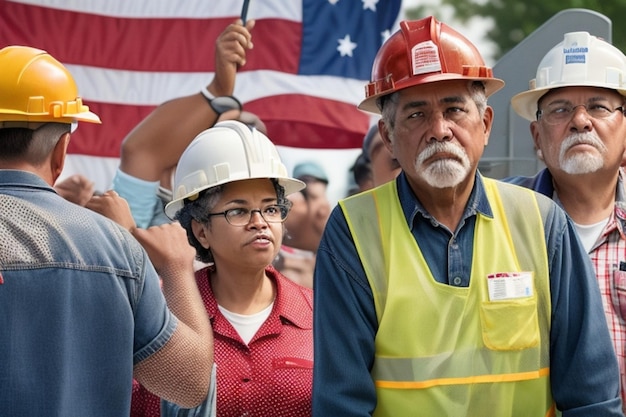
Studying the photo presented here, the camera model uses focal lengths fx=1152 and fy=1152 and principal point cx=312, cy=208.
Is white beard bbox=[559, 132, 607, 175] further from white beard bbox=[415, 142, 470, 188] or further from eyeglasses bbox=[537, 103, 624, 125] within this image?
white beard bbox=[415, 142, 470, 188]

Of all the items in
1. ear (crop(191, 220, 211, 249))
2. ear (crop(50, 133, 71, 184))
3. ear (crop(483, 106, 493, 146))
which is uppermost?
ear (crop(483, 106, 493, 146))

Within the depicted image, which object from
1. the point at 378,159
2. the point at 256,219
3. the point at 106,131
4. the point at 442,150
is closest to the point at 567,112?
the point at 442,150

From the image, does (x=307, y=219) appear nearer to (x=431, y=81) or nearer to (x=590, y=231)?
(x=590, y=231)

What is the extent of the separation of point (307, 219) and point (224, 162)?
323cm

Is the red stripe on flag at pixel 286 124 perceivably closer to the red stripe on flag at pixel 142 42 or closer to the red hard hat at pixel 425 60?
the red stripe on flag at pixel 142 42

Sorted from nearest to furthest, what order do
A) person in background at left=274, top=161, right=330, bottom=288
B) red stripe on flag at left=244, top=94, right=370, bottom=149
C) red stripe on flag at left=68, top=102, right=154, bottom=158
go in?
1. red stripe on flag at left=68, top=102, right=154, bottom=158
2. person in background at left=274, top=161, right=330, bottom=288
3. red stripe on flag at left=244, top=94, right=370, bottom=149

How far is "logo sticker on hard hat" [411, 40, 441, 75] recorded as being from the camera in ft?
12.1

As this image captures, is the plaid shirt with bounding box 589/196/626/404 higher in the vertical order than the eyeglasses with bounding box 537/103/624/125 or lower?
lower

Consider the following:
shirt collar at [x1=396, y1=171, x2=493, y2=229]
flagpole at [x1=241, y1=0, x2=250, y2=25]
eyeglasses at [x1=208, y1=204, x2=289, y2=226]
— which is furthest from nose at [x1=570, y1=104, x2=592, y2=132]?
flagpole at [x1=241, y1=0, x2=250, y2=25]

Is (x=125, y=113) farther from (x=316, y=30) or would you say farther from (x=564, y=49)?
(x=564, y=49)

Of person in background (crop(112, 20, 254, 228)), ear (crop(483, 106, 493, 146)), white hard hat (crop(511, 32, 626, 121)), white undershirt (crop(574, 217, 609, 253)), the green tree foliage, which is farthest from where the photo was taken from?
the green tree foliage

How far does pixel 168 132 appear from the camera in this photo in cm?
694

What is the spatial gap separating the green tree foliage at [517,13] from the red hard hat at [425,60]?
92.0ft

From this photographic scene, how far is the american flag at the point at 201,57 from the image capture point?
283 inches
